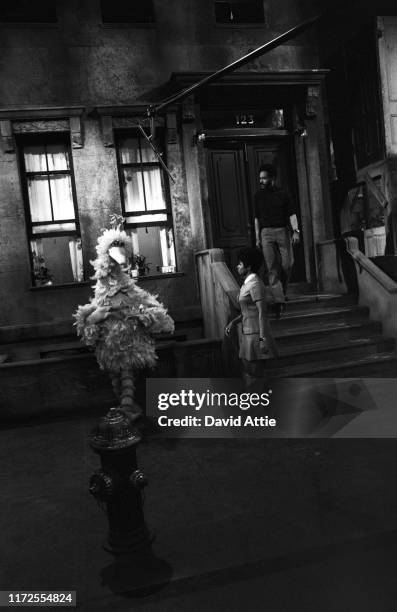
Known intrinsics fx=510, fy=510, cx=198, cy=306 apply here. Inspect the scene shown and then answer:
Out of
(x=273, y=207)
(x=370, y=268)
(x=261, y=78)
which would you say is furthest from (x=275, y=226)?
(x=261, y=78)

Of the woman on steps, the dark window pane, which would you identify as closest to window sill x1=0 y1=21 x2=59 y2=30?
the dark window pane

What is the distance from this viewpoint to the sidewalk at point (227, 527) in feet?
10.6

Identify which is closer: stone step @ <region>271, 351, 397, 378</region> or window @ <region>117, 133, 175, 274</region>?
stone step @ <region>271, 351, 397, 378</region>

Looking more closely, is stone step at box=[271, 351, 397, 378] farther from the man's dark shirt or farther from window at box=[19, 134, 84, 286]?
window at box=[19, 134, 84, 286]

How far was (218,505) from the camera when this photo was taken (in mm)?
4328

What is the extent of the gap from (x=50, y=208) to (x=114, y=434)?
747 centimetres

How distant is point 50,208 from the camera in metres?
10.1

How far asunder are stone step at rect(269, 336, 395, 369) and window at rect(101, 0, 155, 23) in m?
7.32

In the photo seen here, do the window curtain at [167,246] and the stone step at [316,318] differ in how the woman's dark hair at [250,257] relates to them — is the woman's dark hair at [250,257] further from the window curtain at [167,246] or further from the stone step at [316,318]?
the window curtain at [167,246]

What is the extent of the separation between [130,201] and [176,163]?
1211 mm

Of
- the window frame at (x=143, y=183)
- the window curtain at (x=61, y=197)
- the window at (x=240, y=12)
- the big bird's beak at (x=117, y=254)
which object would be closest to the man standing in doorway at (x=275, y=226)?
the window frame at (x=143, y=183)

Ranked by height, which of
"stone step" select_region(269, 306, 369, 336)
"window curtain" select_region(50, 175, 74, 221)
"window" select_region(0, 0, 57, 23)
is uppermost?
"window" select_region(0, 0, 57, 23)

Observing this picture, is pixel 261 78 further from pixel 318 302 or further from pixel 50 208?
pixel 50 208

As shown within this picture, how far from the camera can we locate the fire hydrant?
3.57 m
